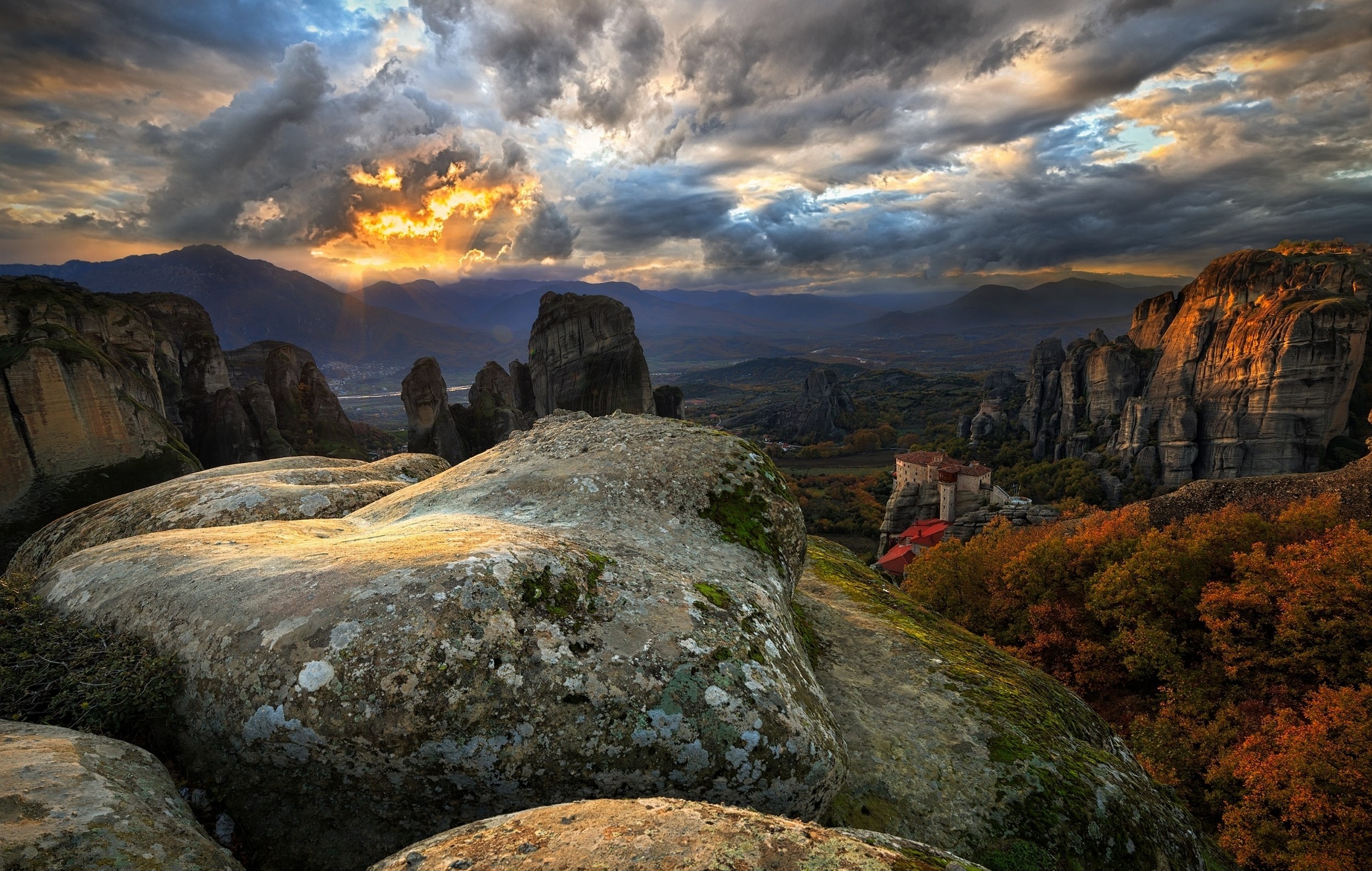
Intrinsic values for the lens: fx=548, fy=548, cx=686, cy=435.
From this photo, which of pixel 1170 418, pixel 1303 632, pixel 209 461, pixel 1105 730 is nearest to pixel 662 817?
pixel 1105 730

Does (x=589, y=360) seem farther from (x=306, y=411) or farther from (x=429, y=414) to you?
(x=306, y=411)

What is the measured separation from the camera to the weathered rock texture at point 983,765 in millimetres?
9047

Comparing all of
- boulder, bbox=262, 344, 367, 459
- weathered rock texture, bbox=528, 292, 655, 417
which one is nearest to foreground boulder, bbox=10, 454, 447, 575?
weathered rock texture, bbox=528, 292, 655, 417

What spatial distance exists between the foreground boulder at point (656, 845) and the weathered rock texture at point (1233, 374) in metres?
109

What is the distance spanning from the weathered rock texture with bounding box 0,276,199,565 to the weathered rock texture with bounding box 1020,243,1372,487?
128 meters

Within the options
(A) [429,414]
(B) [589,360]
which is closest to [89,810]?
(A) [429,414]

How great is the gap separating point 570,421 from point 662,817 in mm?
14620

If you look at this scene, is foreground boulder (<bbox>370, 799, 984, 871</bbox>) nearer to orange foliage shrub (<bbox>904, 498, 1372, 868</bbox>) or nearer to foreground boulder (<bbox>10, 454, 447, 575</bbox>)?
foreground boulder (<bbox>10, 454, 447, 575</bbox>)

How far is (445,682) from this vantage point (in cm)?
682

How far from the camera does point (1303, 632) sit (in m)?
19.1

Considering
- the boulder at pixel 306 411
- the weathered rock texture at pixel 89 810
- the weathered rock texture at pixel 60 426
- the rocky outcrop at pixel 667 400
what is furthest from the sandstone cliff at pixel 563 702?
the boulder at pixel 306 411

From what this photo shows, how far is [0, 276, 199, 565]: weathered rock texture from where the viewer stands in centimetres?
3584

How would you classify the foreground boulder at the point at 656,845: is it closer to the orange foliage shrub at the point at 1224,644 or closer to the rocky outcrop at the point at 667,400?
the orange foliage shrub at the point at 1224,644

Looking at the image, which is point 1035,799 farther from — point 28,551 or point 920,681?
point 28,551
